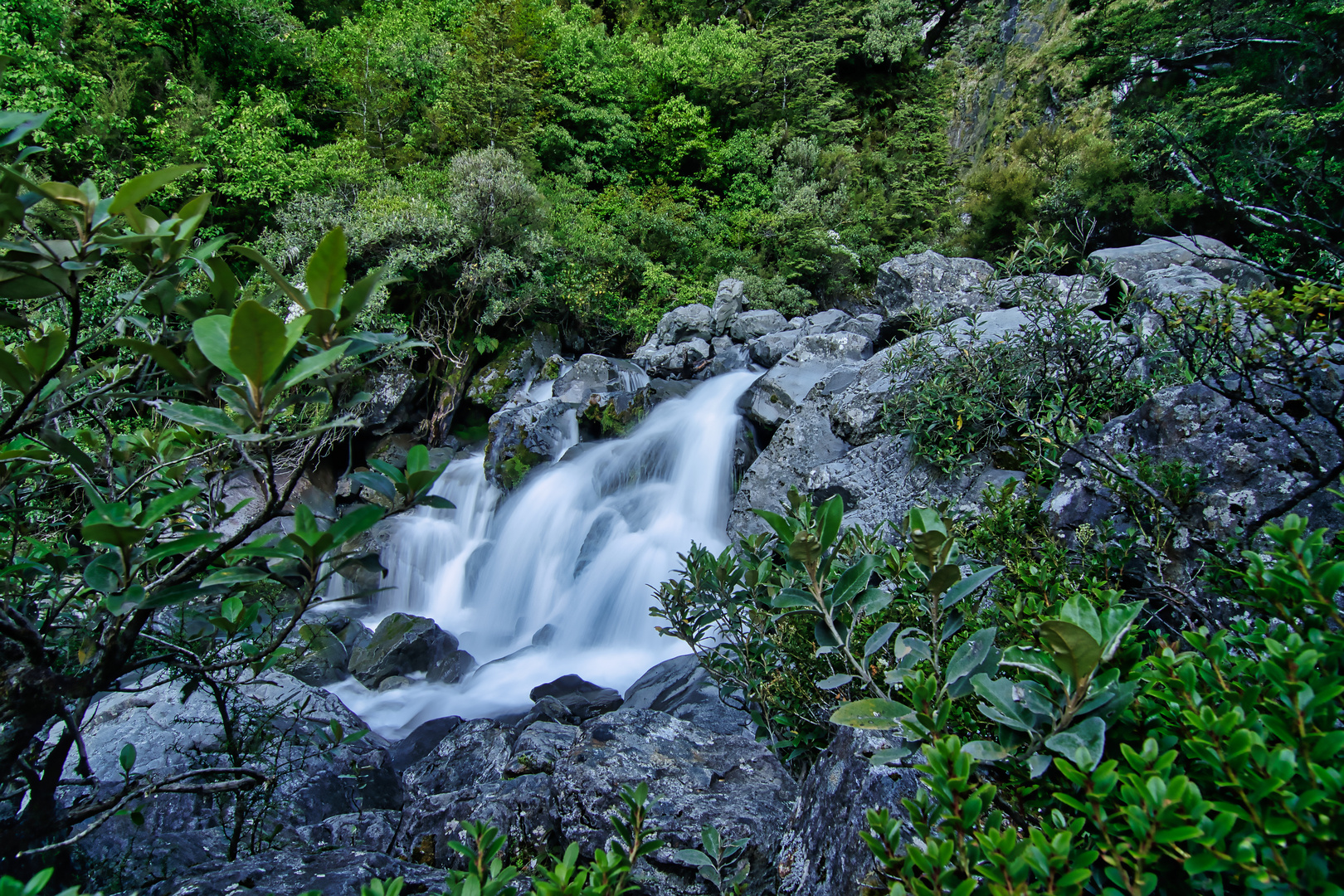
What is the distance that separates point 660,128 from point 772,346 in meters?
9.82

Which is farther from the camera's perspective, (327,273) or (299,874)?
(299,874)

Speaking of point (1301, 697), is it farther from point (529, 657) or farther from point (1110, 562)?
point (529, 657)

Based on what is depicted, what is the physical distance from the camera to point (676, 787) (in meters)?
2.24

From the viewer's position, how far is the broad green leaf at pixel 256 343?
30.8 inches

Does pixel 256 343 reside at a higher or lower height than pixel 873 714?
higher

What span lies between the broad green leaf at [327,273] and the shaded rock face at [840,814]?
4.22ft

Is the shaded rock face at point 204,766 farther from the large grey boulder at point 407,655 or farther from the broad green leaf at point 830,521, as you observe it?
the large grey boulder at point 407,655

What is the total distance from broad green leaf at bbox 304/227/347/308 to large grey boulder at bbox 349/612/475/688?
628 cm

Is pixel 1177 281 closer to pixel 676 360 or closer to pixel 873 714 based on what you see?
pixel 873 714

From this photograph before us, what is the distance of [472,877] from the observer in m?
0.95

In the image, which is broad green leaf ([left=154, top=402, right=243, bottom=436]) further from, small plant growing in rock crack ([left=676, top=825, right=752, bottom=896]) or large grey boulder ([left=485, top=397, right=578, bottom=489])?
large grey boulder ([left=485, top=397, right=578, bottom=489])

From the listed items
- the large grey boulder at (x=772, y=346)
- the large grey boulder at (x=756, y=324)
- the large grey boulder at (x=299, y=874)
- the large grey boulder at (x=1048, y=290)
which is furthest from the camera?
the large grey boulder at (x=756, y=324)

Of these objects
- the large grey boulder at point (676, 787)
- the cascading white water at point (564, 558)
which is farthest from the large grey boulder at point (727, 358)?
the large grey boulder at point (676, 787)

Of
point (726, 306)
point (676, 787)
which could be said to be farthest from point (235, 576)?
point (726, 306)
